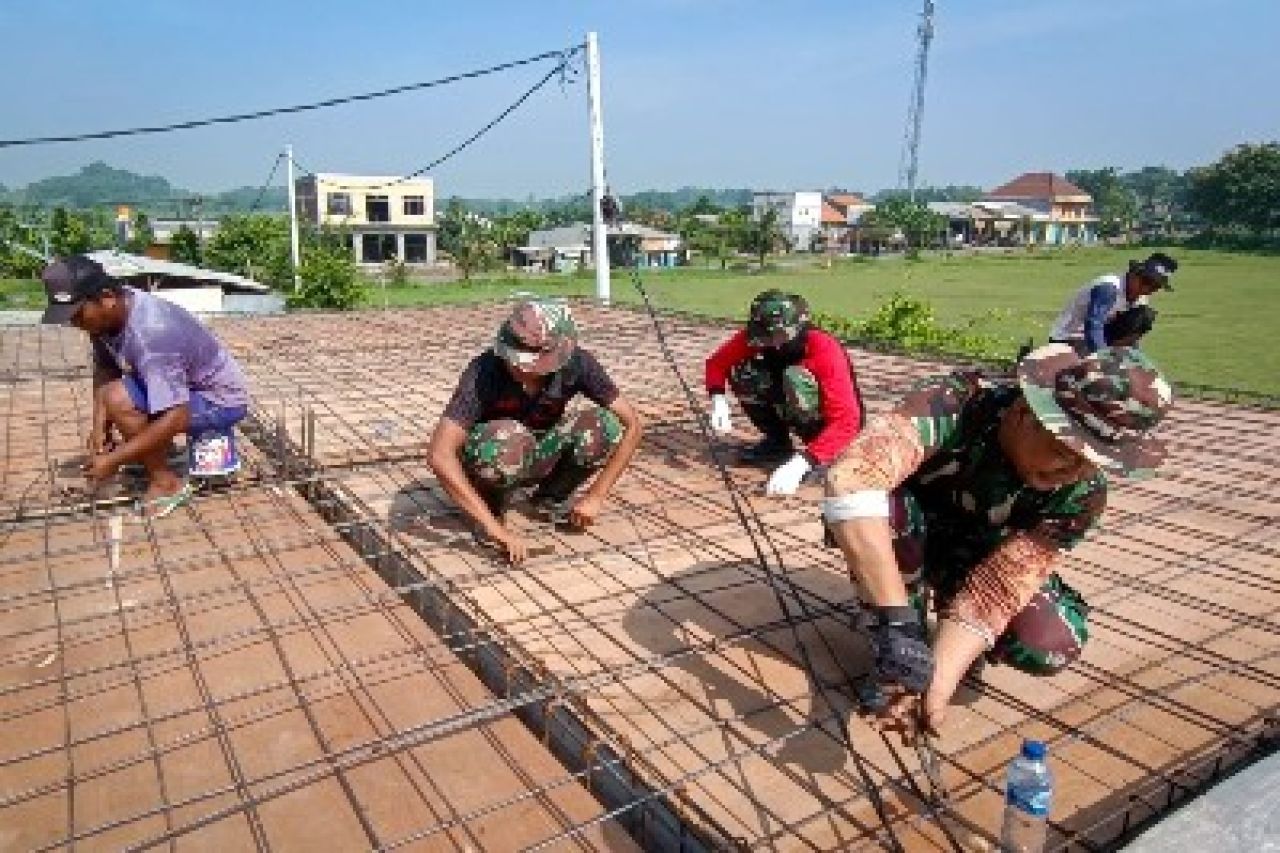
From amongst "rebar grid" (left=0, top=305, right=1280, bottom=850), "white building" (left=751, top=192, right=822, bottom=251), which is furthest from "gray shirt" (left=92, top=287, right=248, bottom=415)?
"white building" (left=751, top=192, right=822, bottom=251)

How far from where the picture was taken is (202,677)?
→ 6.91ft

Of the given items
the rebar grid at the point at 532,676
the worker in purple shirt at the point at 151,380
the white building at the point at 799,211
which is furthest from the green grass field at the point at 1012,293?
the white building at the point at 799,211

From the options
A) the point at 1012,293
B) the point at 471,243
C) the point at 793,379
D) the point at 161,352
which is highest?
the point at 471,243

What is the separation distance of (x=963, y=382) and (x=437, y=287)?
32952 mm

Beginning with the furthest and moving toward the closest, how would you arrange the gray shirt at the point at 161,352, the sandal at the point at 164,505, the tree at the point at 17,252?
the tree at the point at 17,252, the sandal at the point at 164,505, the gray shirt at the point at 161,352

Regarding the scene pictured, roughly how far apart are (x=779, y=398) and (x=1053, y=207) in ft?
275

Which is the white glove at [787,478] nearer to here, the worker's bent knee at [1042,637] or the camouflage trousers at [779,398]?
the camouflage trousers at [779,398]

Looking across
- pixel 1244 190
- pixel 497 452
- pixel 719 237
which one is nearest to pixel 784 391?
pixel 497 452

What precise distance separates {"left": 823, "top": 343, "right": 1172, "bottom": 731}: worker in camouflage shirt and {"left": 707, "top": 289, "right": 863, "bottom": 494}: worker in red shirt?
39.4 inches

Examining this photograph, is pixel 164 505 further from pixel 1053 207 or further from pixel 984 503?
pixel 1053 207

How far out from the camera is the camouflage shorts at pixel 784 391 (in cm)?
327

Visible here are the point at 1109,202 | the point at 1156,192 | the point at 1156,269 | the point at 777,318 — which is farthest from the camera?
the point at 1156,192

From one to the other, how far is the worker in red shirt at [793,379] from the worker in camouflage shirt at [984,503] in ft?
3.29

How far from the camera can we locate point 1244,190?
5162 centimetres
